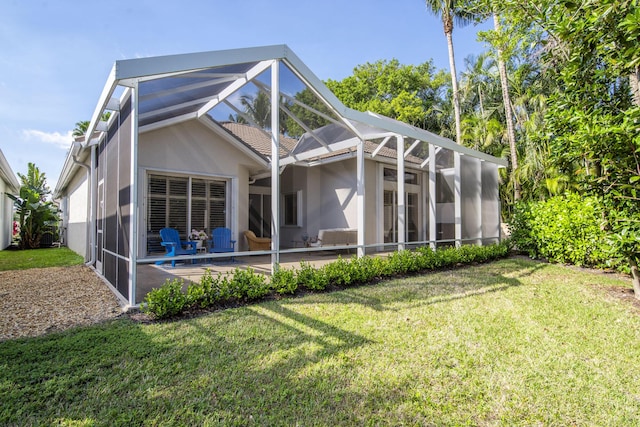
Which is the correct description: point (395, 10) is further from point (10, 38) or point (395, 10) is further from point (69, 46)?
point (10, 38)

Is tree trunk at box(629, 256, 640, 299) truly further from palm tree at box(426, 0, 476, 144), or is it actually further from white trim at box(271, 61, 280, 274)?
palm tree at box(426, 0, 476, 144)

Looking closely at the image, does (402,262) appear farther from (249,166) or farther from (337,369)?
(249,166)

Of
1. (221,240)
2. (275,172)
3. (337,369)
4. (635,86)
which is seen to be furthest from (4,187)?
(635,86)

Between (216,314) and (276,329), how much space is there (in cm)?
101

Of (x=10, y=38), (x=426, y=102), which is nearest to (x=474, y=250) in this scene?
(x=10, y=38)

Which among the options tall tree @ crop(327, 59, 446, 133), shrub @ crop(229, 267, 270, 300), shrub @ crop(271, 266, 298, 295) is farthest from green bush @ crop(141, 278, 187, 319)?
tall tree @ crop(327, 59, 446, 133)

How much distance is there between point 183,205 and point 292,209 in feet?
14.0

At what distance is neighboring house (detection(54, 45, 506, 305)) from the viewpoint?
529 cm

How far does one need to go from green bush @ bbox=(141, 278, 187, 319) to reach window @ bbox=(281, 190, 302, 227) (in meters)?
8.01

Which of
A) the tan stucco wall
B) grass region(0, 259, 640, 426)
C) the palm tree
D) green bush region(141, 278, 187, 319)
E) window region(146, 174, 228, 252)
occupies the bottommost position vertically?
grass region(0, 259, 640, 426)

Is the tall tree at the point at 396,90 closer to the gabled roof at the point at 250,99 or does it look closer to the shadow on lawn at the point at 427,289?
the gabled roof at the point at 250,99

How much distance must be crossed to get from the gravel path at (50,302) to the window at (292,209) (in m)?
6.51

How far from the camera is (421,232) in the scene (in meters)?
12.0

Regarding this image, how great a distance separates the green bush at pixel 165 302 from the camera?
4375mm
